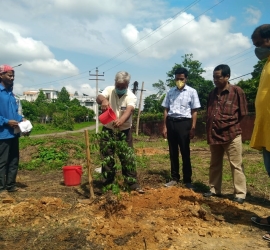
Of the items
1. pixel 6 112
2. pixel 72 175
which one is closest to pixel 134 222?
pixel 72 175

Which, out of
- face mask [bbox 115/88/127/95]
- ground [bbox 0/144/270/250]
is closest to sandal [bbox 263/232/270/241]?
Answer: ground [bbox 0/144/270/250]

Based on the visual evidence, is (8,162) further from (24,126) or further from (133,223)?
(133,223)

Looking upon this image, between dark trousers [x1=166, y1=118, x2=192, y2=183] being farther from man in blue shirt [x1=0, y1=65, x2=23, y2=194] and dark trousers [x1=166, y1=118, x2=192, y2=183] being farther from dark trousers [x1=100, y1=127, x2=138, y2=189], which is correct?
man in blue shirt [x1=0, y1=65, x2=23, y2=194]

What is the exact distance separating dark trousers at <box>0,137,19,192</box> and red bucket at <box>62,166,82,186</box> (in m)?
0.81

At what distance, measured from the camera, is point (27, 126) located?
4.75 meters

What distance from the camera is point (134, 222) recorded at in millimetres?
3275

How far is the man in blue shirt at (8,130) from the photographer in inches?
180

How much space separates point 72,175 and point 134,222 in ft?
6.99

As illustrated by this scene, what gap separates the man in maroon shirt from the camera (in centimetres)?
416

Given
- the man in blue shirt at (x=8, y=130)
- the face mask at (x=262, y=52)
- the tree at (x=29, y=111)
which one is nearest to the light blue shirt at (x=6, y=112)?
the man in blue shirt at (x=8, y=130)

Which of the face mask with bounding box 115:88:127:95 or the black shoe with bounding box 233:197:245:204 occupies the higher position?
the face mask with bounding box 115:88:127:95

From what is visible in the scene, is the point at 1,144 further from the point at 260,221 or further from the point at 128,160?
the point at 260,221

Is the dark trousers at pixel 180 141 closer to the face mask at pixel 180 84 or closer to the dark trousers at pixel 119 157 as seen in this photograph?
the face mask at pixel 180 84

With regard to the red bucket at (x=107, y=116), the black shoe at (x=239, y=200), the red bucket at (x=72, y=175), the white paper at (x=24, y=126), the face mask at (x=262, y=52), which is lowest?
the black shoe at (x=239, y=200)
